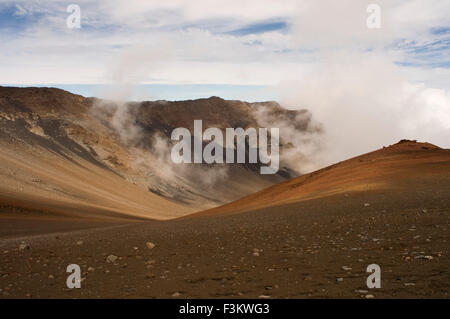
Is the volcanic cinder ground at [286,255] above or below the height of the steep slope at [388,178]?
below

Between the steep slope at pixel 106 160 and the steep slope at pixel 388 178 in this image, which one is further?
the steep slope at pixel 106 160

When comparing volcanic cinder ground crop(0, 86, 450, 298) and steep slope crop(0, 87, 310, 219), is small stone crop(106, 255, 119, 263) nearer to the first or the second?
volcanic cinder ground crop(0, 86, 450, 298)

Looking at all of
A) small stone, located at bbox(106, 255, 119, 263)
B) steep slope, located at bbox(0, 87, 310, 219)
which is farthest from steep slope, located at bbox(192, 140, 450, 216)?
steep slope, located at bbox(0, 87, 310, 219)

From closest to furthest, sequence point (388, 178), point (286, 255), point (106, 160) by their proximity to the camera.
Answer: point (286, 255), point (388, 178), point (106, 160)

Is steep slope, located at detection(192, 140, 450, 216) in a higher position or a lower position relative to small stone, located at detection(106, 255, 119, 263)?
higher

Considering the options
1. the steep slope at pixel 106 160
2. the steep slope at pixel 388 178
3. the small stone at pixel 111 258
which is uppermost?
the steep slope at pixel 106 160

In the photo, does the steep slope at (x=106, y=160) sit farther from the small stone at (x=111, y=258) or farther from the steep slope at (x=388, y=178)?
the small stone at (x=111, y=258)

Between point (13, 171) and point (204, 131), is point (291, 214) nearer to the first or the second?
point (13, 171)

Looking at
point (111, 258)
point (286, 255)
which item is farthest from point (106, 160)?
point (286, 255)

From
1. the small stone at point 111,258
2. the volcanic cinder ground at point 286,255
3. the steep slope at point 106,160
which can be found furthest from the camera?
the steep slope at point 106,160

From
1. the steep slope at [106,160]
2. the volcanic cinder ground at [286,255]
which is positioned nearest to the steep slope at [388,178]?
the volcanic cinder ground at [286,255]

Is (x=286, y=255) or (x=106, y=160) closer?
(x=286, y=255)

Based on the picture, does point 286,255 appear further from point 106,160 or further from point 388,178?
point 106,160

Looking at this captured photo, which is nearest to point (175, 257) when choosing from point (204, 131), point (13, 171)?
point (13, 171)
